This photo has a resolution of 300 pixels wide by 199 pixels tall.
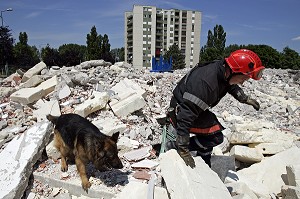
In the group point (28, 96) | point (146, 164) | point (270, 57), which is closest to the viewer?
point (146, 164)

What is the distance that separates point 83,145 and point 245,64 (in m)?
2.51

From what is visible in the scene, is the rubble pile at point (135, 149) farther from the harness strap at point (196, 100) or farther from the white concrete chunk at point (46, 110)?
the harness strap at point (196, 100)

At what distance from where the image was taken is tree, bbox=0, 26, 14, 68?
969 inches

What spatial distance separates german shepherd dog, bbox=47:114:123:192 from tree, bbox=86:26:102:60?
111 ft

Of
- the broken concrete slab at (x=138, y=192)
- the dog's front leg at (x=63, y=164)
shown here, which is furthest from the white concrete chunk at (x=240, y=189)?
the dog's front leg at (x=63, y=164)

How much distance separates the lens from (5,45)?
81.9 feet

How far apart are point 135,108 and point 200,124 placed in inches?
121

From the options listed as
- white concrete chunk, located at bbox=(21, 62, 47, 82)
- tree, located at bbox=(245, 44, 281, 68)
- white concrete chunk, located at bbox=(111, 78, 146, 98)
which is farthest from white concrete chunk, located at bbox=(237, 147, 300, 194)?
tree, located at bbox=(245, 44, 281, 68)

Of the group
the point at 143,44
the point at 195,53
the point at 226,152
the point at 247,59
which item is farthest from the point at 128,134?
the point at 195,53

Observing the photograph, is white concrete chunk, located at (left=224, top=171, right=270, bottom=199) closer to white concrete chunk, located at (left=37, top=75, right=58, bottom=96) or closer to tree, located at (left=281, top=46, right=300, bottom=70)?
white concrete chunk, located at (left=37, top=75, right=58, bottom=96)

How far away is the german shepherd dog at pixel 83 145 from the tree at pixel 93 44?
33881mm

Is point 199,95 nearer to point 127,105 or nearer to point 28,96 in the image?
point 127,105

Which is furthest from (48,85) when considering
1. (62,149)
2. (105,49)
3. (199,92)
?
(105,49)

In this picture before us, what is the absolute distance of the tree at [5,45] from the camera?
24625mm
